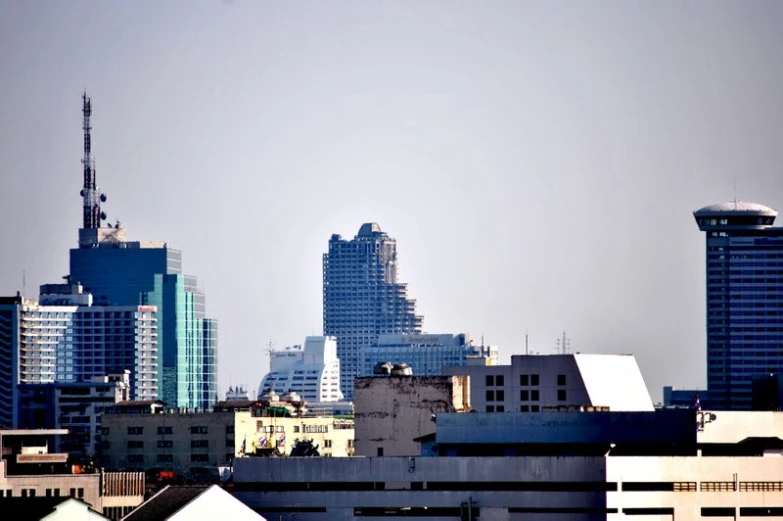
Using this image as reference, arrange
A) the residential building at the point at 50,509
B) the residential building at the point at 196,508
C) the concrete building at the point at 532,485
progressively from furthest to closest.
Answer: the concrete building at the point at 532,485, the residential building at the point at 196,508, the residential building at the point at 50,509

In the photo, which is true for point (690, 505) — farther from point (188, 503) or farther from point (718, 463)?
point (188, 503)

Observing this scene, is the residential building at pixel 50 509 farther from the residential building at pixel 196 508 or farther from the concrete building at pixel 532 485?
the concrete building at pixel 532 485

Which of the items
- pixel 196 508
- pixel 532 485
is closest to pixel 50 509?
pixel 196 508

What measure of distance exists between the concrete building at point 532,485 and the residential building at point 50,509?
17458 millimetres

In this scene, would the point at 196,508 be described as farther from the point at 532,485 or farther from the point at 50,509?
the point at 532,485

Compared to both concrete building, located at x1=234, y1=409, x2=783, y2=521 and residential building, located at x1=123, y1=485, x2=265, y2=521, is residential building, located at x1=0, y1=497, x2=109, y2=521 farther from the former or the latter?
concrete building, located at x1=234, y1=409, x2=783, y2=521

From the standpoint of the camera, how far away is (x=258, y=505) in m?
A: 182

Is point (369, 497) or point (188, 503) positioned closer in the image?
point (188, 503)

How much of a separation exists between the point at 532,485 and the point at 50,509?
34.7 meters

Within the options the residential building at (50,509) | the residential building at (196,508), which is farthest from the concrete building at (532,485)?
the residential building at (50,509)

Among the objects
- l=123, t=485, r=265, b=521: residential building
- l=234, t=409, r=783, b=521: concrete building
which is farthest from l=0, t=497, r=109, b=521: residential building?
l=234, t=409, r=783, b=521: concrete building

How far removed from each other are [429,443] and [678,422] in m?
20.3

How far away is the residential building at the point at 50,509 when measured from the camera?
164625mm

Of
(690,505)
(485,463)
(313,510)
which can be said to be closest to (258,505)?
(313,510)
